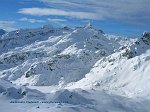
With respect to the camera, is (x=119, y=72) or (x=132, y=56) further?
(x=132, y=56)

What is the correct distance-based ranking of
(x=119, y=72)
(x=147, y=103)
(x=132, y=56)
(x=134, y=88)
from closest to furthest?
1. (x=147, y=103)
2. (x=134, y=88)
3. (x=119, y=72)
4. (x=132, y=56)

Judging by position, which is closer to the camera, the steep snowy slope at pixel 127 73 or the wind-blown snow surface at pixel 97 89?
the wind-blown snow surface at pixel 97 89

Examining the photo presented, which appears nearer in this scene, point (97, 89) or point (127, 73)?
point (97, 89)

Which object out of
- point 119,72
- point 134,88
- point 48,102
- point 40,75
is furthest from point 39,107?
point 40,75

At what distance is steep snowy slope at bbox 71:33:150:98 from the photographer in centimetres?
11866

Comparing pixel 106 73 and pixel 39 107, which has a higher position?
pixel 39 107

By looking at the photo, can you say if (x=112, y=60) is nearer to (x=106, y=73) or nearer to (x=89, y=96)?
(x=106, y=73)

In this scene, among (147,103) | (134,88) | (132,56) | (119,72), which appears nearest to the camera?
(147,103)

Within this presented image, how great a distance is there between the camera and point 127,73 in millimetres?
140000

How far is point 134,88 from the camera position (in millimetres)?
118500

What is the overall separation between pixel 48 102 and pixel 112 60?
100309mm

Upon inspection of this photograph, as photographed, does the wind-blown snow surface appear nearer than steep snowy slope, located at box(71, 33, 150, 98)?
Yes

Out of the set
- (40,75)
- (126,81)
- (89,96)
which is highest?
(89,96)

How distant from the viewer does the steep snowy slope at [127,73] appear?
119 m
